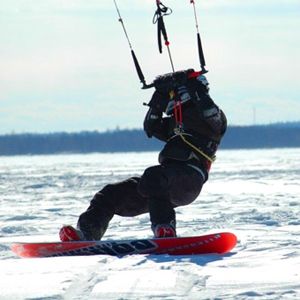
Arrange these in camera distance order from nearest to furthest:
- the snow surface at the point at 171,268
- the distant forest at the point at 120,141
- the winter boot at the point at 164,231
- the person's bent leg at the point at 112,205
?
the snow surface at the point at 171,268 < the winter boot at the point at 164,231 < the person's bent leg at the point at 112,205 < the distant forest at the point at 120,141

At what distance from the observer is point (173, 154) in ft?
21.0

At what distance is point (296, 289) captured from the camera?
13.4 feet

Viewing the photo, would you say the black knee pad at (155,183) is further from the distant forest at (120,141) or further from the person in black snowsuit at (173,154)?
the distant forest at (120,141)

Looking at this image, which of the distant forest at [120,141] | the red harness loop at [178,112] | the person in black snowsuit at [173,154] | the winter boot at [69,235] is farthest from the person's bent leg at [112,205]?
the distant forest at [120,141]

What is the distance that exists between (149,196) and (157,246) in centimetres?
46

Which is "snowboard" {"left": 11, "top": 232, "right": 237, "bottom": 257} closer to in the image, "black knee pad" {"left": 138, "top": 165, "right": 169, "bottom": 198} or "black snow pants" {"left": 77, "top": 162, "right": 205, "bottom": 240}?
"black snow pants" {"left": 77, "top": 162, "right": 205, "bottom": 240}

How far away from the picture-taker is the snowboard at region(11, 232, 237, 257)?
5.85m

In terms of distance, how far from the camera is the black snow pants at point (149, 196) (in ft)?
20.4

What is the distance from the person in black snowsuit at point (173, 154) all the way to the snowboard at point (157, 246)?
0.78 ft

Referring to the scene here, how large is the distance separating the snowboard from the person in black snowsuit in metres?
0.24

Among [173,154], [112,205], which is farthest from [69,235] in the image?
[173,154]

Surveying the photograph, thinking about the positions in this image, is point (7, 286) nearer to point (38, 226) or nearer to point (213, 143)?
point (213, 143)

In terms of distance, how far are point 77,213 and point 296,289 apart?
22.9 ft

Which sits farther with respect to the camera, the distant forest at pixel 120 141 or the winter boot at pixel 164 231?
the distant forest at pixel 120 141
